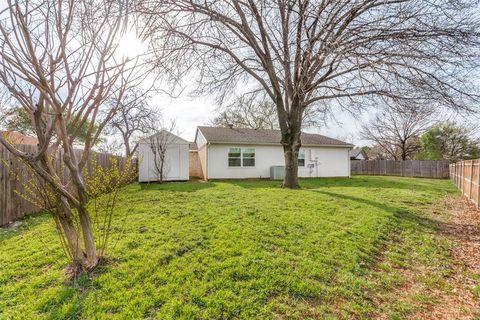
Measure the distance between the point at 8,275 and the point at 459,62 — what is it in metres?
9.41

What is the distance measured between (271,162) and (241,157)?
2061 millimetres

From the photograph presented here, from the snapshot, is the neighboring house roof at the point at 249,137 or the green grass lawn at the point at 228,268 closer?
the green grass lawn at the point at 228,268

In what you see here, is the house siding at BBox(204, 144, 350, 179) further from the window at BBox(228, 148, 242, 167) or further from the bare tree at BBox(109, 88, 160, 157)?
the bare tree at BBox(109, 88, 160, 157)

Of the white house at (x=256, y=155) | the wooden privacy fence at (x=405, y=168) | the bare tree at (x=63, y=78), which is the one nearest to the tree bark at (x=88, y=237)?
the bare tree at (x=63, y=78)

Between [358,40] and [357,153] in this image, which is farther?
[357,153]

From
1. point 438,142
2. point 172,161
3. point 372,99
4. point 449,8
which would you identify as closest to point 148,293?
point 449,8

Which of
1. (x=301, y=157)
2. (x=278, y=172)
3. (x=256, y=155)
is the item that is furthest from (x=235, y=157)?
(x=301, y=157)

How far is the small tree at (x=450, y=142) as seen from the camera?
25.0 m

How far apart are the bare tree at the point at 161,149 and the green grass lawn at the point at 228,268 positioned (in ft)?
24.4

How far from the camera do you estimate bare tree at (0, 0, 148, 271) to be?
2535mm

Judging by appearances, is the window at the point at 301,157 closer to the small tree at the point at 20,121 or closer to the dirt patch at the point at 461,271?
the dirt patch at the point at 461,271

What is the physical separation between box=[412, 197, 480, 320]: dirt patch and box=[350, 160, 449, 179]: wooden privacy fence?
56.3ft

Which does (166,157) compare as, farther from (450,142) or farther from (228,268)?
(450,142)

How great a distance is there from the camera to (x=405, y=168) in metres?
23.3
